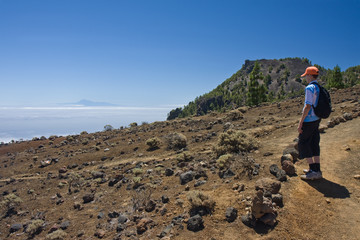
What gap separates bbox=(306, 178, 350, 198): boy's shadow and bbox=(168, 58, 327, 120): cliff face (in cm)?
8299

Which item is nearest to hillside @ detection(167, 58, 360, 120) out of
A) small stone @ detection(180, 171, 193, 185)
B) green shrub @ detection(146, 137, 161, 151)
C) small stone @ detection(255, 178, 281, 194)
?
green shrub @ detection(146, 137, 161, 151)

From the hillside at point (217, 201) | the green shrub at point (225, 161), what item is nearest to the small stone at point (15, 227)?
the hillside at point (217, 201)

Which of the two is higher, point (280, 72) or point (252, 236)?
point (280, 72)

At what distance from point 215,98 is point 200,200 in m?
103

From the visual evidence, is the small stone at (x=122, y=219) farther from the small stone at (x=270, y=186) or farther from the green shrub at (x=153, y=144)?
the green shrub at (x=153, y=144)

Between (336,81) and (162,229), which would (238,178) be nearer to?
(162,229)

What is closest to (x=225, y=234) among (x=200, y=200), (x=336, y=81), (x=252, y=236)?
(x=252, y=236)

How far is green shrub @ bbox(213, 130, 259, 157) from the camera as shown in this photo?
870 cm

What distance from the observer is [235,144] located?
8.86 m

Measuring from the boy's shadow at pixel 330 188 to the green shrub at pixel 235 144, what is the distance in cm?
352

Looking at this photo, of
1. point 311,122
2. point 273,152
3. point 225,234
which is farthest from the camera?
point 273,152

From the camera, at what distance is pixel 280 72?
12038 centimetres

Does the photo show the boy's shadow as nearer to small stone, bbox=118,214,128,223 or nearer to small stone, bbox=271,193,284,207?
small stone, bbox=271,193,284,207

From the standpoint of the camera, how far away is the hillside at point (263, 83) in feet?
316
